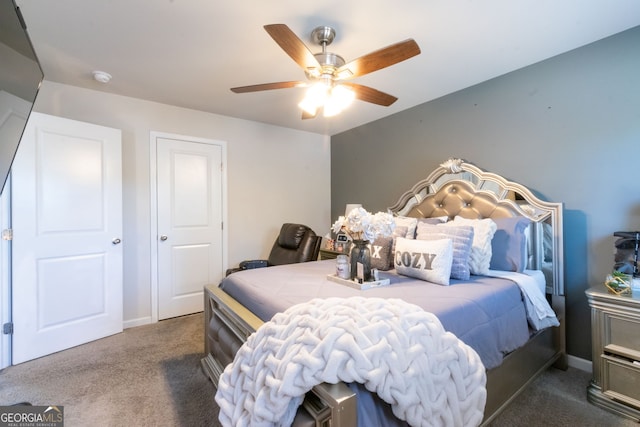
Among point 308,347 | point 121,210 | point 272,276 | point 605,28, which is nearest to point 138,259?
point 121,210

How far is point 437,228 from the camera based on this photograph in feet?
7.27

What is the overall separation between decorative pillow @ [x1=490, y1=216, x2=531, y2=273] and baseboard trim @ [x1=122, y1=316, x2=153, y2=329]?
11.2 ft

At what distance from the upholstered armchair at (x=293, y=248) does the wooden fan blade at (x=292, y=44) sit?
1937 mm

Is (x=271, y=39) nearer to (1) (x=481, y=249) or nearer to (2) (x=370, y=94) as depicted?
(2) (x=370, y=94)

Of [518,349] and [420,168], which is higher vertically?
[420,168]

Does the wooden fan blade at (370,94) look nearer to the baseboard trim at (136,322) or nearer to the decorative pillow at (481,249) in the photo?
the decorative pillow at (481,249)

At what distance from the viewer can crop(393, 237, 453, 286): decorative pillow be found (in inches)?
72.4

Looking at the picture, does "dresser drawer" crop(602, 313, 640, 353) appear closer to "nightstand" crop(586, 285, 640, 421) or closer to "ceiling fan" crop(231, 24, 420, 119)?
"nightstand" crop(586, 285, 640, 421)

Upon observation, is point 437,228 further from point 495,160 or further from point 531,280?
point 495,160

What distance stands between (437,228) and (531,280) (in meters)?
0.69

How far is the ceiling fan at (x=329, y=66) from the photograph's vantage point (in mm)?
1468

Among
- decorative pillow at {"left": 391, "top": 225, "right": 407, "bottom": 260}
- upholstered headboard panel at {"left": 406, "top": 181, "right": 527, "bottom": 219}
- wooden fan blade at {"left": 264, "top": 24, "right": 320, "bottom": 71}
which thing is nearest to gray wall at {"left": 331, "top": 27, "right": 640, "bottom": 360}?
upholstered headboard panel at {"left": 406, "top": 181, "right": 527, "bottom": 219}

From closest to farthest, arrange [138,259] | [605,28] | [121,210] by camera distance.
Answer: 1. [605,28]
2. [121,210]
3. [138,259]

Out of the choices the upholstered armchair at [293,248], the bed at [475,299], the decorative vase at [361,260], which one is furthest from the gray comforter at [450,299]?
the upholstered armchair at [293,248]
